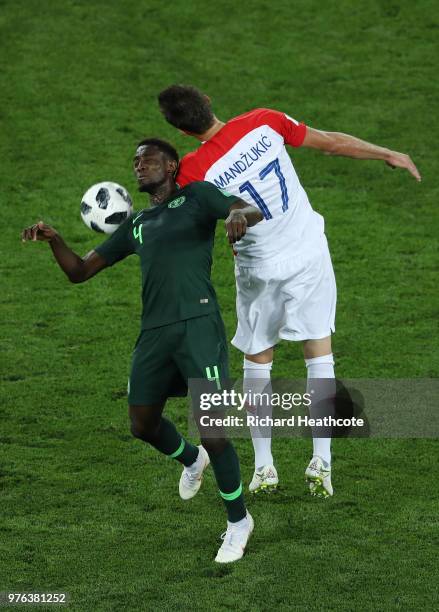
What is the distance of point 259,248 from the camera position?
23.1ft

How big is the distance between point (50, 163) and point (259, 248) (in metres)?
7.17

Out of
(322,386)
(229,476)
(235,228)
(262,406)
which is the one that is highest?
(235,228)

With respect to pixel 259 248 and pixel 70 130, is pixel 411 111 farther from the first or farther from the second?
pixel 259 248

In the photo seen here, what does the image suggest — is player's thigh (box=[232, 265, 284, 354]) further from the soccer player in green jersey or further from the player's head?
the player's head

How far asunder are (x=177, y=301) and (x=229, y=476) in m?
0.92

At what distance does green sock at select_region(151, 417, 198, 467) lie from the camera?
6.77 meters

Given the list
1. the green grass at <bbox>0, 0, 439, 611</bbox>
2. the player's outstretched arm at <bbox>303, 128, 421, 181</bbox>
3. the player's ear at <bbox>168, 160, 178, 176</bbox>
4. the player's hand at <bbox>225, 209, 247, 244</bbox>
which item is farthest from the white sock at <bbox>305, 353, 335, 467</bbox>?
the player's hand at <bbox>225, 209, 247, 244</bbox>

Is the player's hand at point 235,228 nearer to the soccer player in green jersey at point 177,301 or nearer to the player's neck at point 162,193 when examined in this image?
the soccer player in green jersey at point 177,301

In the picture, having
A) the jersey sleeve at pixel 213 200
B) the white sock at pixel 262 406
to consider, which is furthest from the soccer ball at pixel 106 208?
the white sock at pixel 262 406

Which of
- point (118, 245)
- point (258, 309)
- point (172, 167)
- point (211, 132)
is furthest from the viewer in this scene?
point (258, 309)

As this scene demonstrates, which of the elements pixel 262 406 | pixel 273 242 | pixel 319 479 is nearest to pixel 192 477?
pixel 262 406

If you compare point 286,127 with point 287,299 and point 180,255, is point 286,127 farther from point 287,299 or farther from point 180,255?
point 180,255

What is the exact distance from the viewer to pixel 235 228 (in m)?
5.74

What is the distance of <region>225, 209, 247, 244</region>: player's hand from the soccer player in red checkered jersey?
0.90 m
